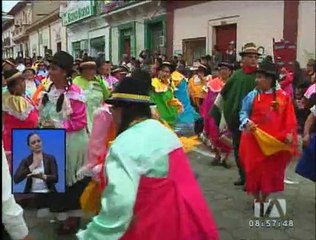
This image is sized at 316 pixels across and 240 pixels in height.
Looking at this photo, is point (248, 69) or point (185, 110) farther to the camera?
point (185, 110)

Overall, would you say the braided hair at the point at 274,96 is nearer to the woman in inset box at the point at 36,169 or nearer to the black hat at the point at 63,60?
the black hat at the point at 63,60

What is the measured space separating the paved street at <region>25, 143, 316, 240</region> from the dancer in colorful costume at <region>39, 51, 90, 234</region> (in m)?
0.12

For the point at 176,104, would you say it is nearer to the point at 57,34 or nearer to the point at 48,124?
the point at 48,124

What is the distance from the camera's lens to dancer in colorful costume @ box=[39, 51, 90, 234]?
1.83 meters

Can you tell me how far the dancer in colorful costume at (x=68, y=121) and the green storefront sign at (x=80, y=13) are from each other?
1.01ft

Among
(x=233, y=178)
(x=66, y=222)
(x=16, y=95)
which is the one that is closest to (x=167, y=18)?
(x=16, y=95)

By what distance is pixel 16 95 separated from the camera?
5.60 feet

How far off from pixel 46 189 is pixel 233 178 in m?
1.42

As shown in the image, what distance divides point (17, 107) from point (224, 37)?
0.70 m

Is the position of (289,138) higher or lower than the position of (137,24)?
lower

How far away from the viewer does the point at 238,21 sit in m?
1.84

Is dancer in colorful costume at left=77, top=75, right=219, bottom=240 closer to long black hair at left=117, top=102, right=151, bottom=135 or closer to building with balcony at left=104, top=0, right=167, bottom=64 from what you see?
long black hair at left=117, top=102, right=151, bottom=135

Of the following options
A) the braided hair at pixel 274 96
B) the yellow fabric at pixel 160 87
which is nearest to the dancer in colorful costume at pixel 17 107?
the braided hair at pixel 274 96
